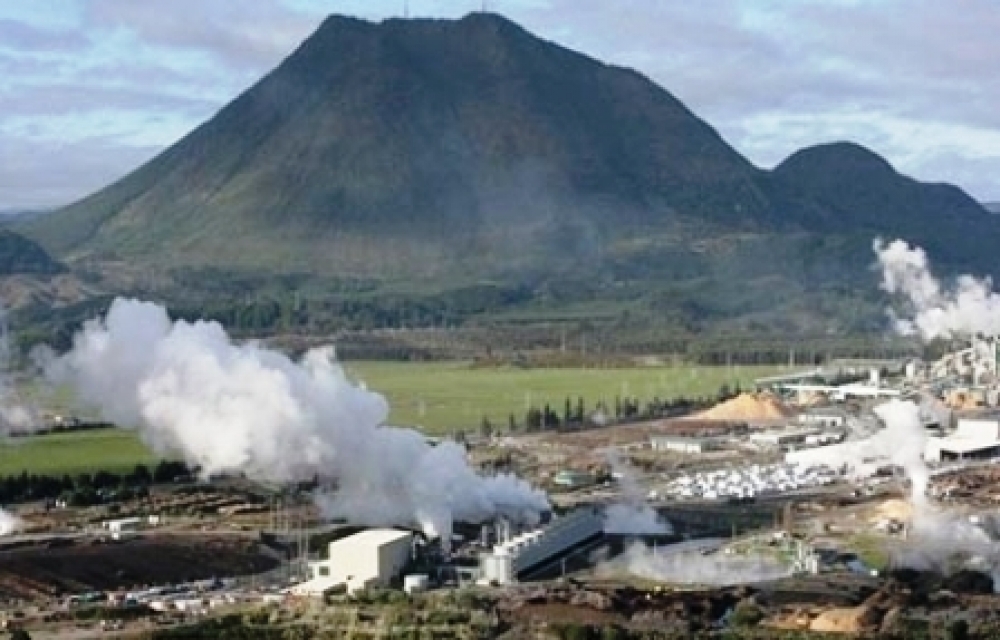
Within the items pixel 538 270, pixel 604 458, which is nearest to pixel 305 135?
pixel 538 270

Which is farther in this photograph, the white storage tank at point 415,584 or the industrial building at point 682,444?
the industrial building at point 682,444

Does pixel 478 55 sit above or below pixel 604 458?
above

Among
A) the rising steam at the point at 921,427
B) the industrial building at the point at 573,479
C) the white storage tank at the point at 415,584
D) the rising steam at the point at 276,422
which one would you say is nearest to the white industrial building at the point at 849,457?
the rising steam at the point at 921,427

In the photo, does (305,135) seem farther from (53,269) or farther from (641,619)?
(641,619)

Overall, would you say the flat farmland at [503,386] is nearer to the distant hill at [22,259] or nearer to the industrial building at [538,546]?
the industrial building at [538,546]

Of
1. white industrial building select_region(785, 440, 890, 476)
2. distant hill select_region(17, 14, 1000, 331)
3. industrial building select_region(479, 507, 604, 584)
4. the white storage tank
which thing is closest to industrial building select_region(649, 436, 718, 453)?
white industrial building select_region(785, 440, 890, 476)
